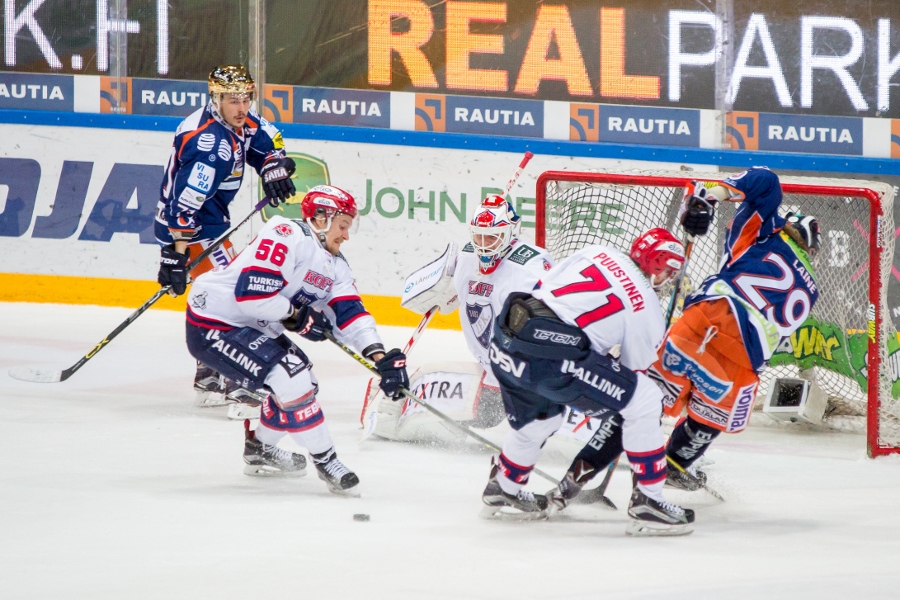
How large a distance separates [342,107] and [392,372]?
120 inches

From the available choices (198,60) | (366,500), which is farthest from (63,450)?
(198,60)

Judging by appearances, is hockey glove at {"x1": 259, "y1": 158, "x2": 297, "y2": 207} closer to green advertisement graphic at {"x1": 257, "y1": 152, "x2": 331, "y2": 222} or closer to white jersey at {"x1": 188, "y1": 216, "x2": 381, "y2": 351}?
white jersey at {"x1": 188, "y1": 216, "x2": 381, "y2": 351}

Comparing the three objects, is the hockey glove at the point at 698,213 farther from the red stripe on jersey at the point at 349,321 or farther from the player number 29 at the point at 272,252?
the player number 29 at the point at 272,252

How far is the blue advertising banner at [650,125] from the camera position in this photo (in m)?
6.15

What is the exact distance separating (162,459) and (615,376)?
1724 mm

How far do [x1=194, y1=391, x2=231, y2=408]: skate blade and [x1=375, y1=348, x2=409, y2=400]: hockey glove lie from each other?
1.38 meters

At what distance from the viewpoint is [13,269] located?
692 cm

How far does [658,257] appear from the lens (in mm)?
3406

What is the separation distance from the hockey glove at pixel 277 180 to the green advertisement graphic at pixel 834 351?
6.59 ft

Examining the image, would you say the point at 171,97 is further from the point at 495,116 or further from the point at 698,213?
the point at 698,213

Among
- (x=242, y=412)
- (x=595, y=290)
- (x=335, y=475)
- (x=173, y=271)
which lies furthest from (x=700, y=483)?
(x=173, y=271)

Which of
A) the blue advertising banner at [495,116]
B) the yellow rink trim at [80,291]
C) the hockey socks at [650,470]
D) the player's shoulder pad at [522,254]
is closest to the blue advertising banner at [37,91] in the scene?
the yellow rink trim at [80,291]

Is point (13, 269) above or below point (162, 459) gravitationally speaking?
above

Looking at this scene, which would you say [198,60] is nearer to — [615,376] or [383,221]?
[383,221]
